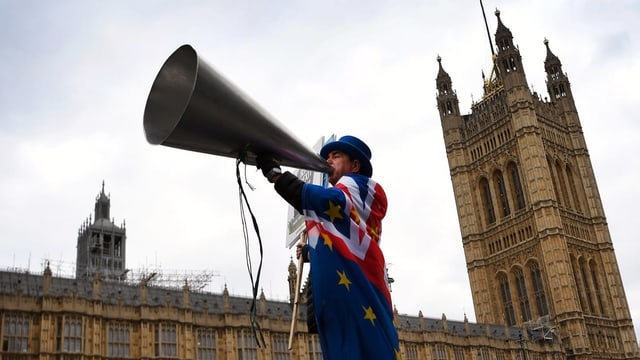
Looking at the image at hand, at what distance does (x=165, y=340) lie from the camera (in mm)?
32281

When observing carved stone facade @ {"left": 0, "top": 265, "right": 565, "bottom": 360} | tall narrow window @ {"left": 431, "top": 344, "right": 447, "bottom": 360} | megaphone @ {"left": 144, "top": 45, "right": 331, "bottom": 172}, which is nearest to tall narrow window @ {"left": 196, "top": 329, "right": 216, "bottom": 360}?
carved stone facade @ {"left": 0, "top": 265, "right": 565, "bottom": 360}

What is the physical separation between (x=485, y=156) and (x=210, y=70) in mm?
61492

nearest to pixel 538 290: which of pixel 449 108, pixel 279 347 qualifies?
pixel 449 108

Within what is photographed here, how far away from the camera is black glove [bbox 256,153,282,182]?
168 inches

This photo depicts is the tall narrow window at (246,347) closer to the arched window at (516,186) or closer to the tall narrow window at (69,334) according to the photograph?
the tall narrow window at (69,334)

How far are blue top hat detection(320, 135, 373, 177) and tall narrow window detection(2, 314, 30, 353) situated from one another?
27.3 metres

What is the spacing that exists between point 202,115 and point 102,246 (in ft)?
148

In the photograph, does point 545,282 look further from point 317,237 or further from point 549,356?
point 317,237

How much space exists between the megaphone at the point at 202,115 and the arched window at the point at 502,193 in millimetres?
58981

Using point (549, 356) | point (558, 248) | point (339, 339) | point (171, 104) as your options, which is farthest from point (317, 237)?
point (558, 248)

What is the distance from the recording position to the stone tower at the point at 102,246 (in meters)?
45.8

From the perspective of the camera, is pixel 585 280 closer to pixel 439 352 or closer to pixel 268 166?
pixel 439 352

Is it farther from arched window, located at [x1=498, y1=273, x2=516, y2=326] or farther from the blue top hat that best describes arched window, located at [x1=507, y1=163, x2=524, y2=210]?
the blue top hat

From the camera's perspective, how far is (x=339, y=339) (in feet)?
14.0
